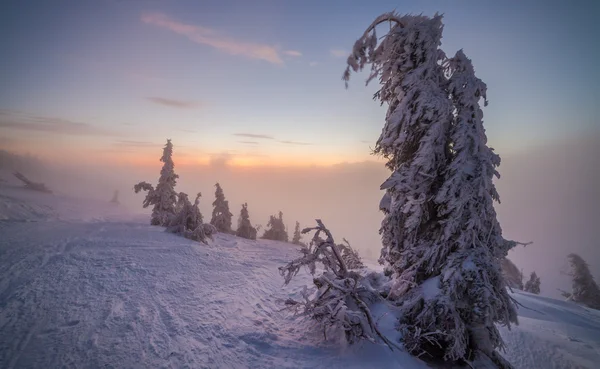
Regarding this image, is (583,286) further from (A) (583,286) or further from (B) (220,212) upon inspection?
(B) (220,212)

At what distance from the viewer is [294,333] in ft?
22.4

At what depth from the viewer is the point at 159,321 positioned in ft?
19.9

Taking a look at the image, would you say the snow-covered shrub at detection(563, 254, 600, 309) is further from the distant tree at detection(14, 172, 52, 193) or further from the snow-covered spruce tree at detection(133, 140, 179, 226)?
the distant tree at detection(14, 172, 52, 193)

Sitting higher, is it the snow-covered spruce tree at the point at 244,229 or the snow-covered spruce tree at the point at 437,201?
the snow-covered spruce tree at the point at 437,201

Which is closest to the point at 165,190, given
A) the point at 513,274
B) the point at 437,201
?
the point at 437,201

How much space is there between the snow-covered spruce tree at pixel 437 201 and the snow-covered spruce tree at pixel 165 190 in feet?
71.6

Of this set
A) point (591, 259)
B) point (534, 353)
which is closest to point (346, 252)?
point (534, 353)

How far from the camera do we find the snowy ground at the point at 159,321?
4820mm

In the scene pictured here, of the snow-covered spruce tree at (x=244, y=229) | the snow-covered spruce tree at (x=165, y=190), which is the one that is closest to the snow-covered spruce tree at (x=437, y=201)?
the snow-covered spruce tree at (x=165, y=190)

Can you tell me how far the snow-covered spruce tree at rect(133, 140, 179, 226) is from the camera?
23016 millimetres

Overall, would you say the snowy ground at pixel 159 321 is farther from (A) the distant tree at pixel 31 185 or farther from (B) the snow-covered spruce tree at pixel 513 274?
(A) the distant tree at pixel 31 185

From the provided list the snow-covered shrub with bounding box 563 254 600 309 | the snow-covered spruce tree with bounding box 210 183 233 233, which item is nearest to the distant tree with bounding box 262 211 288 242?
the snow-covered spruce tree with bounding box 210 183 233 233

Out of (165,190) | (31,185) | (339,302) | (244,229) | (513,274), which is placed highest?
(165,190)

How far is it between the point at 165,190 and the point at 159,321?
20.3 meters
